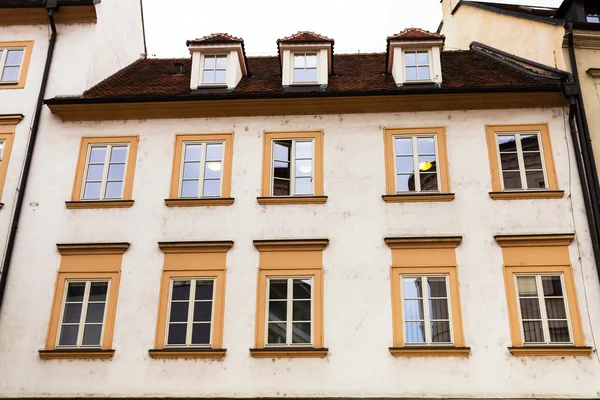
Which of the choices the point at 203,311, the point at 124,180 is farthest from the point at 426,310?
the point at 124,180

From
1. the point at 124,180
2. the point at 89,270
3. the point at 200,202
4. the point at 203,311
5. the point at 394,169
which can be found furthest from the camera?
the point at 124,180

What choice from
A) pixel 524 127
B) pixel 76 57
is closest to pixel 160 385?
pixel 76 57

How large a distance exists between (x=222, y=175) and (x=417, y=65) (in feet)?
18.8

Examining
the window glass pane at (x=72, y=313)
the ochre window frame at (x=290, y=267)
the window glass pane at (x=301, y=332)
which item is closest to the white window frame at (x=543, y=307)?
the ochre window frame at (x=290, y=267)

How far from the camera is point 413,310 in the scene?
13234 mm

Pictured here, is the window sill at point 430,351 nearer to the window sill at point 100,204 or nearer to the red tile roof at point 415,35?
the window sill at point 100,204

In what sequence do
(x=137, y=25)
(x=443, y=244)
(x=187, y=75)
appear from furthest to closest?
1. (x=137, y=25)
2. (x=187, y=75)
3. (x=443, y=244)

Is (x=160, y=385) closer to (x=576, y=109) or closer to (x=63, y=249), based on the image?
(x=63, y=249)

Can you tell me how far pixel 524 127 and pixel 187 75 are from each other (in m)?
9.04

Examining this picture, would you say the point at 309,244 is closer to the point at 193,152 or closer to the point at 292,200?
the point at 292,200

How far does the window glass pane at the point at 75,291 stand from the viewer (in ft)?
45.4

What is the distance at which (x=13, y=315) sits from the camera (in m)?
13.6

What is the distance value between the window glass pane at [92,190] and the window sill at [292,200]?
12.2 ft

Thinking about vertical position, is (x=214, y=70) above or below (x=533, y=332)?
above
